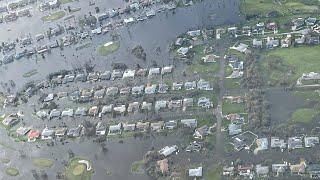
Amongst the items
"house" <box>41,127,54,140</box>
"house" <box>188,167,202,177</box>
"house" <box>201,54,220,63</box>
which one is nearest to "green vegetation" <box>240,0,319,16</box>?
"house" <box>201,54,220,63</box>

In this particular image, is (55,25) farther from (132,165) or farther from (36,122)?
(132,165)

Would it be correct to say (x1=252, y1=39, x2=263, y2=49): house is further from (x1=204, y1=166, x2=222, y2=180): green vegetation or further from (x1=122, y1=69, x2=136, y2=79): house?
(x1=204, y1=166, x2=222, y2=180): green vegetation

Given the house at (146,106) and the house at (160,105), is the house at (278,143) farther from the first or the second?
the house at (146,106)

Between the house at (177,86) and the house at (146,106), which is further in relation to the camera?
the house at (177,86)

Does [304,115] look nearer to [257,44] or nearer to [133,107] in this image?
[257,44]

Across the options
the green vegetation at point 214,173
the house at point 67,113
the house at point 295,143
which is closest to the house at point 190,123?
the green vegetation at point 214,173

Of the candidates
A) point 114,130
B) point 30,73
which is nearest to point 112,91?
point 114,130

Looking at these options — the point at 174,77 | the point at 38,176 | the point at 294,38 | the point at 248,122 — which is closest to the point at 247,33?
the point at 294,38
